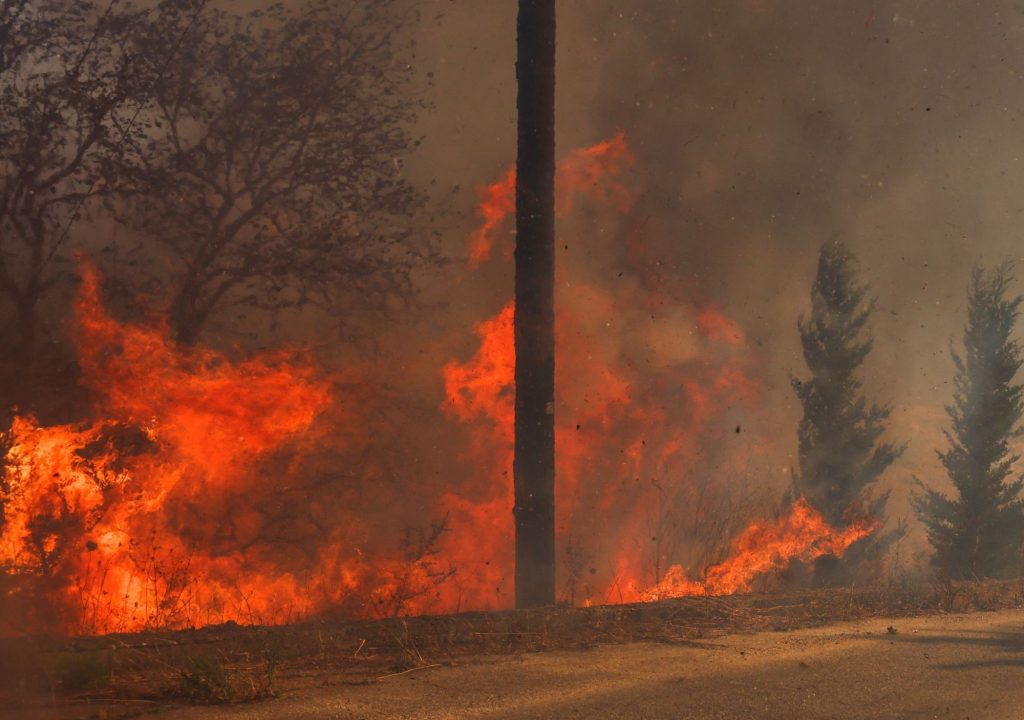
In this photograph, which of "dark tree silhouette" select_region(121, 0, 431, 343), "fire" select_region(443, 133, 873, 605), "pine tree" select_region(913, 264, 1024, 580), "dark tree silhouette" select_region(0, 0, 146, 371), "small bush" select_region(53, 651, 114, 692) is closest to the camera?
"small bush" select_region(53, 651, 114, 692)

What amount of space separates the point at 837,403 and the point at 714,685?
2240cm

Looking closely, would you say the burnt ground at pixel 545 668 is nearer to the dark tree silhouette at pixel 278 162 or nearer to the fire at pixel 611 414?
the fire at pixel 611 414

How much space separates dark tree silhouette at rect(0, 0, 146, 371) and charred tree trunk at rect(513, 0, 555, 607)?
20.1ft

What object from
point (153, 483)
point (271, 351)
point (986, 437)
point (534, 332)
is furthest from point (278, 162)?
point (986, 437)

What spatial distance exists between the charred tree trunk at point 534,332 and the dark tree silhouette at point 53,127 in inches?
241

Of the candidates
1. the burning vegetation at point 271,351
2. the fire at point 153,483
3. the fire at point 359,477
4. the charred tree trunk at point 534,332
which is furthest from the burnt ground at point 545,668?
the fire at point 153,483

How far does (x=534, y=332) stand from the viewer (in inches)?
408

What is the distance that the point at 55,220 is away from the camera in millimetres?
13234

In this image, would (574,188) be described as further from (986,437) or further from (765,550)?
(986,437)

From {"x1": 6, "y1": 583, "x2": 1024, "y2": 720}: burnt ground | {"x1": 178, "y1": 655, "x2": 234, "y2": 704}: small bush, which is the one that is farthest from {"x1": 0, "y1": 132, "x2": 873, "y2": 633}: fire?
{"x1": 178, "y1": 655, "x2": 234, "y2": 704}: small bush

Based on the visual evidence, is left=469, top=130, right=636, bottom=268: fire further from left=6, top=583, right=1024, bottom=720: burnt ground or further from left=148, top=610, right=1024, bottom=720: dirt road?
left=148, top=610, right=1024, bottom=720: dirt road

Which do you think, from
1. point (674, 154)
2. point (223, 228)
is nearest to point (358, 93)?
point (223, 228)

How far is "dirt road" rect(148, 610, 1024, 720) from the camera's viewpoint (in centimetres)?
589

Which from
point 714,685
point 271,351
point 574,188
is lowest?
point 714,685
